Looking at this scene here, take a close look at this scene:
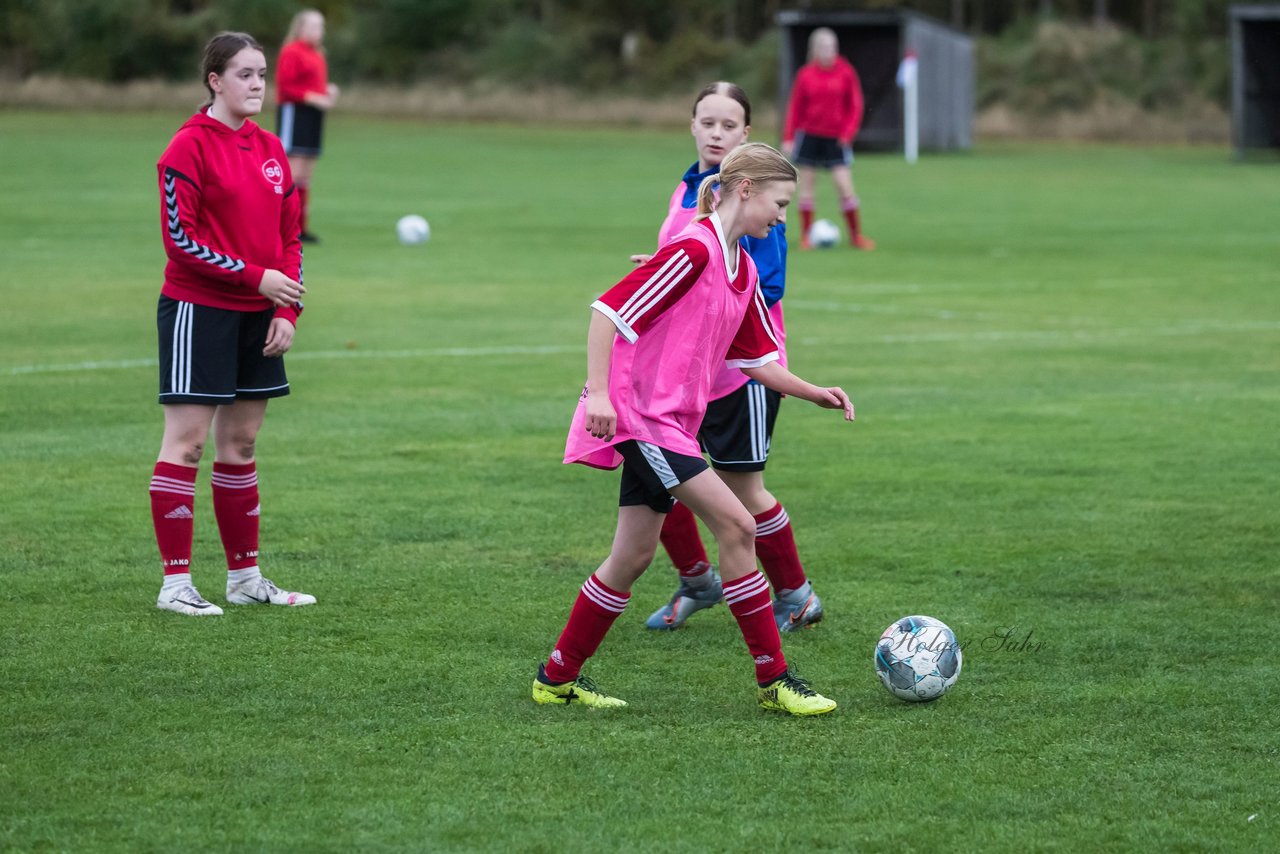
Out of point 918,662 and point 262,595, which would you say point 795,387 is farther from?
point 262,595

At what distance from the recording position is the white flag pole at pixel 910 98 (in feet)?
127

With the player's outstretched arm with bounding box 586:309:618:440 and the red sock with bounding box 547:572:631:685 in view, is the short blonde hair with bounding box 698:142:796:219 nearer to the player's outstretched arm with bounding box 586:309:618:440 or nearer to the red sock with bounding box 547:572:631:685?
the player's outstretched arm with bounding box 586:309:618:440

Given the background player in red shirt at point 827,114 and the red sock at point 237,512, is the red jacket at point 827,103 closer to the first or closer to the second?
the background player in red shirt at point 827,114

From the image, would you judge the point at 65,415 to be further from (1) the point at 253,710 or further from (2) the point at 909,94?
(2) the point at 909,94

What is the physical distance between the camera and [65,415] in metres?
9.91

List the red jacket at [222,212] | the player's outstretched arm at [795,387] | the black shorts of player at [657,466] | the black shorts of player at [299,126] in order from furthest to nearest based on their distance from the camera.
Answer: the black shorts of player at [299,126] → the red jacket at [222,212] → the player's outstretched arm at [795,387] → the black shorts of player at [657,466]

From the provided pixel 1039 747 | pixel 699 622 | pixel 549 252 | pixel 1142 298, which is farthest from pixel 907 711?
pixel 549 252

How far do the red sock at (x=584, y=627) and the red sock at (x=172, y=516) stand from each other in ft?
5.44

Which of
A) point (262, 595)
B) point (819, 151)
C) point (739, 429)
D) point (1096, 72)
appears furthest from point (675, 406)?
point (1096, 72)

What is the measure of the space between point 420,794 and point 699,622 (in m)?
1.96

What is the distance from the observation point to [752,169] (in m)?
4.95

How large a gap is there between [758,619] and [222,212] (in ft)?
7.62

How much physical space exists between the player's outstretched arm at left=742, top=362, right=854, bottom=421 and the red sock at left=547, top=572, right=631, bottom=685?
744mm

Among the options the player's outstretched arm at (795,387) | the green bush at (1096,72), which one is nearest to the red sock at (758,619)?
the player's outstretched arm at (795,387)
